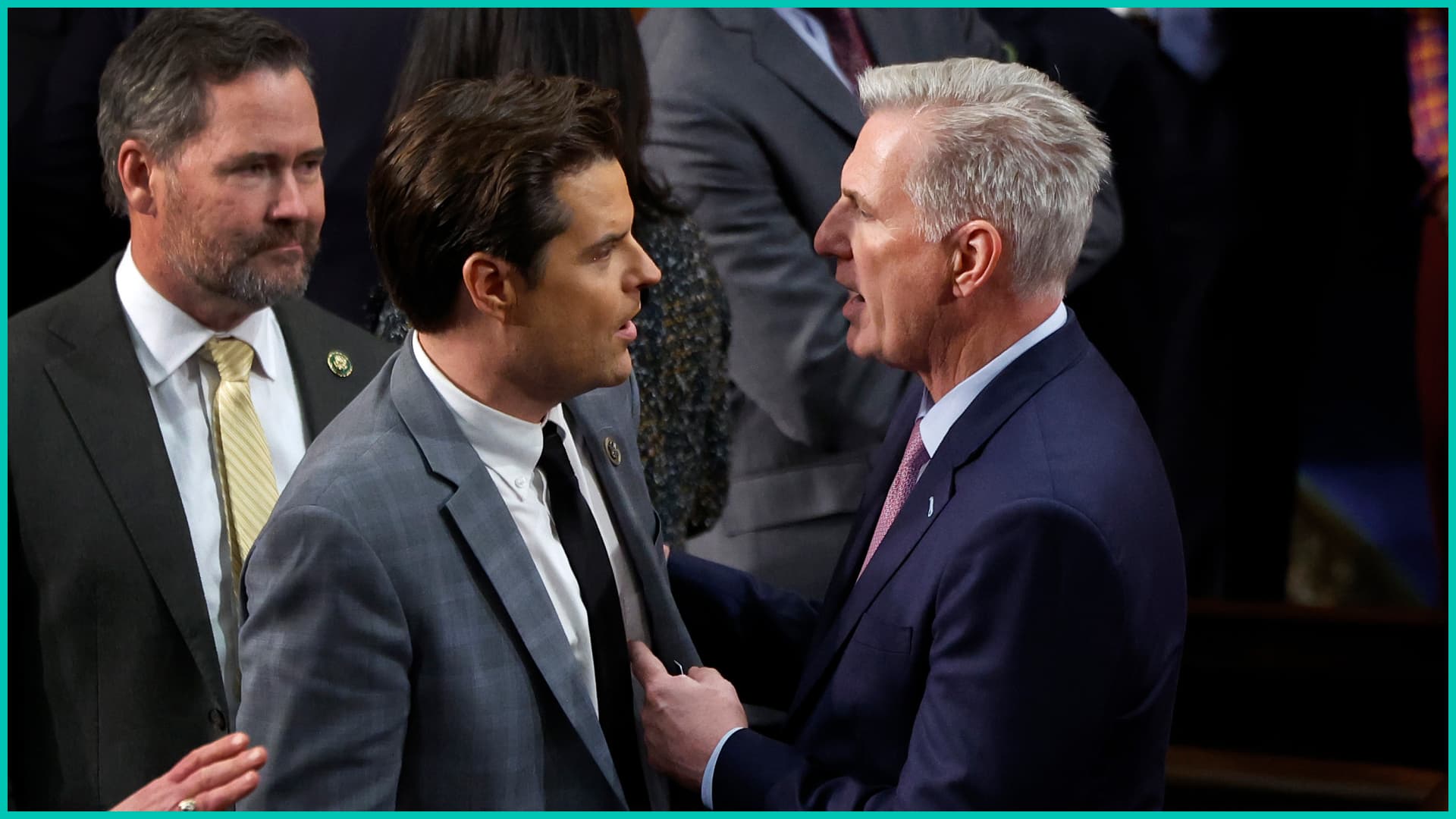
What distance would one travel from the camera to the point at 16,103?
3.71 metres

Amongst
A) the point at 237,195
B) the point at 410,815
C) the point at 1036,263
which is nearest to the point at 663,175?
the point at 237,195

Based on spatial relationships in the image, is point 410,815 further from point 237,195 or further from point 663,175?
point 663,175

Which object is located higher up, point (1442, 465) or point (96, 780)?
point (96, 780)

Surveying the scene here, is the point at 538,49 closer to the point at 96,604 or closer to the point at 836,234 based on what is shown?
the point at 836,234

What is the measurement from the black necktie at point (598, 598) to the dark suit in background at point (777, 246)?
57.5 inches

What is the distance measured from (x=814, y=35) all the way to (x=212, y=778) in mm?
2393

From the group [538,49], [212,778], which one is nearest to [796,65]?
[538,49]

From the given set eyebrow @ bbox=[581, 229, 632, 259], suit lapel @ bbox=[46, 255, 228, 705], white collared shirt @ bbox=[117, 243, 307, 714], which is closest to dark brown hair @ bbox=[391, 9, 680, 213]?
white collared shirt @ bbox=[117, 243, 307, 714]

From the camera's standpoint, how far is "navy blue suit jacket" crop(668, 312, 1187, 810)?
194 centimetres

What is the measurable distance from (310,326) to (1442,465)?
11.8 ft

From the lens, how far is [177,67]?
8.21 ft

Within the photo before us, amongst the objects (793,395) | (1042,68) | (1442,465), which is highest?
(1042,68)

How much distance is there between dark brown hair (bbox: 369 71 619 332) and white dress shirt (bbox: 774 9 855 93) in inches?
66.1

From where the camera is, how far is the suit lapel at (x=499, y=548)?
1.91 m
